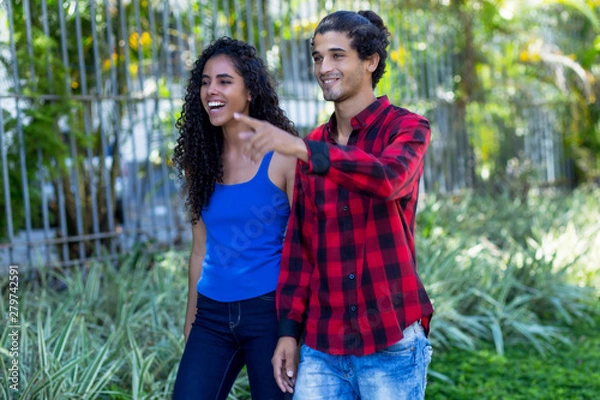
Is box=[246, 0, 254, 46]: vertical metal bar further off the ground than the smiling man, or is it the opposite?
box=[246, 0, 254, 46]: vertical metal bar

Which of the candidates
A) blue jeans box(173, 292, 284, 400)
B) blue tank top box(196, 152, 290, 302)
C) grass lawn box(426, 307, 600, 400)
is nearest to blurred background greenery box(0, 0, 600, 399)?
grass lawn box(426, 307, 600, 400)

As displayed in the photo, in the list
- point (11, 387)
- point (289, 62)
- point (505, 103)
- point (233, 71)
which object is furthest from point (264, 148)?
point (505, 103)

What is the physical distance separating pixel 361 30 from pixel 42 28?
5041 millimetres

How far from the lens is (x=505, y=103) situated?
41.4 feet

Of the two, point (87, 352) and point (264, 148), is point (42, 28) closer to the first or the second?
point (87, 352)

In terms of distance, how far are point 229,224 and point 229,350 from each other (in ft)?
1.45

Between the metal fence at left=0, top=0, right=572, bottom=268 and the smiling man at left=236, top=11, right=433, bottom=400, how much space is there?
12.8 feet

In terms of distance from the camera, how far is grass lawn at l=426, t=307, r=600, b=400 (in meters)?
4.57

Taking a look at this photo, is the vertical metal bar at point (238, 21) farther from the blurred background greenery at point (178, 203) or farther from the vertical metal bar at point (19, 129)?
the vertical metal bar at point (19, 129)

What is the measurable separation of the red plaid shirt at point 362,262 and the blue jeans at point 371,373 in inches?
1.8

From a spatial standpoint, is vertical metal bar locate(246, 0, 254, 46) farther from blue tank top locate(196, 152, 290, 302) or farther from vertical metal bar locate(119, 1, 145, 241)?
blue tank top locate(196, 152, 290, 302)

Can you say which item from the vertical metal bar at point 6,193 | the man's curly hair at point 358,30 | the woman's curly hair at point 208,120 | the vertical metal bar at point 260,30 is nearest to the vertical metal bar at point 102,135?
the vertical metal bar at point 6,193

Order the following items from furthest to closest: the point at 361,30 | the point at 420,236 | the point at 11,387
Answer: the point at 420,236 < the point at 11,387 < the point at 361,30

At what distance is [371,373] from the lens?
2.34 metres
